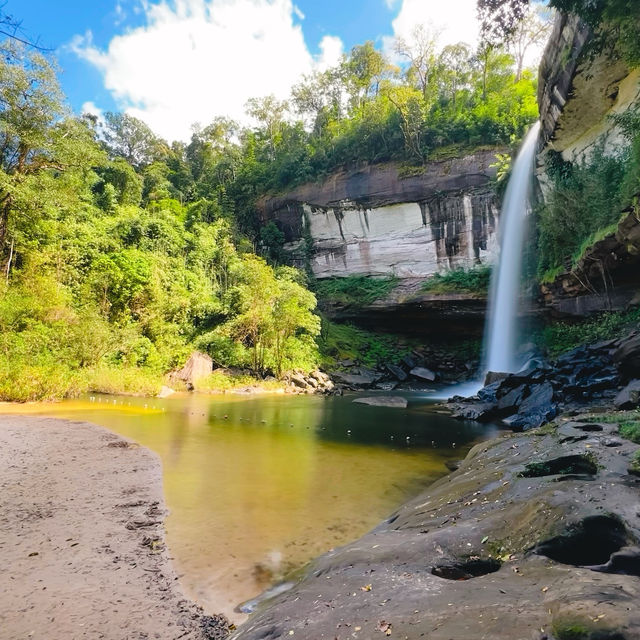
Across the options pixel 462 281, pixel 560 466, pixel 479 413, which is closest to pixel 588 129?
pixel 462 281

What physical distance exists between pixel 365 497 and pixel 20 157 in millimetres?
20048

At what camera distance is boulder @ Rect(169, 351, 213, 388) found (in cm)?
1952

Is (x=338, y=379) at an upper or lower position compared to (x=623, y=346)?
lower

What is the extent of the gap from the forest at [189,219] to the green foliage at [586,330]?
3224mm

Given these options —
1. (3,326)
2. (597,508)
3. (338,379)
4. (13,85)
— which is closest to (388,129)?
(338,379)

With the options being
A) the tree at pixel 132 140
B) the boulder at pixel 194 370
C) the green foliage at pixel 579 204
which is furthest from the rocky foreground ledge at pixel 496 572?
the tree at pixel 132 140

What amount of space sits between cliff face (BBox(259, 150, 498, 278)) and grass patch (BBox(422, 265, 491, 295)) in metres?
0.62

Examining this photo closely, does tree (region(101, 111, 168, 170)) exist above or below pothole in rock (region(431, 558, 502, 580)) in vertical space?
above

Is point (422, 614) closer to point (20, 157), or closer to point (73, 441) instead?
point (73, 441)

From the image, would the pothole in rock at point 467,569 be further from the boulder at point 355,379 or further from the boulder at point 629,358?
the boulder at point 355,379

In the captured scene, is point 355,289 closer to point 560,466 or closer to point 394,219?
point 394,219

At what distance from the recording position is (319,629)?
196 cm

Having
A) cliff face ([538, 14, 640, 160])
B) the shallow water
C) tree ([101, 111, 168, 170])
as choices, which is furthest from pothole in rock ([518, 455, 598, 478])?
tree ([101, 111, 168, 170])

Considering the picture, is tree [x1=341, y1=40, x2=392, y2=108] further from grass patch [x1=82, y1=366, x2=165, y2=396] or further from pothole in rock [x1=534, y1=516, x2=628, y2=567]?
pothole in rock [x1=534, y1=516, x2=628, y2=567]
